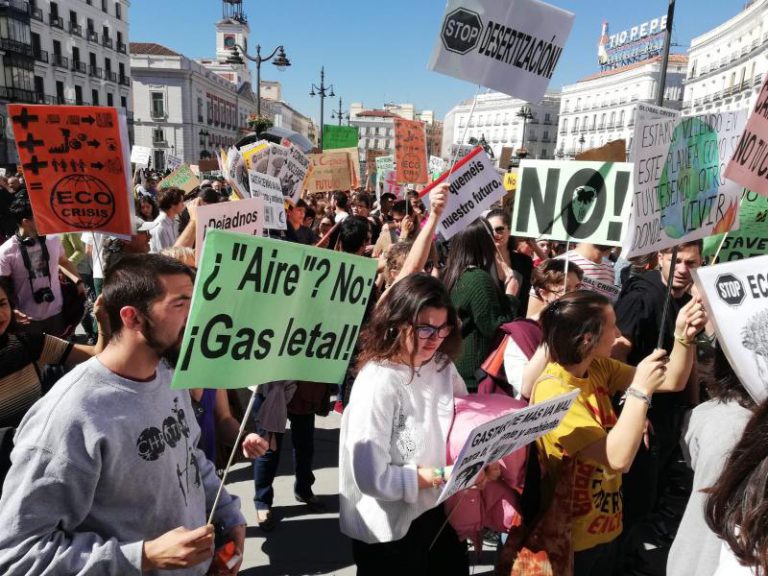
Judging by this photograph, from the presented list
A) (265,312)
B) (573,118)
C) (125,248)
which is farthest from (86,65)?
(573,118)

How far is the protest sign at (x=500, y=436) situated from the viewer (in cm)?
175

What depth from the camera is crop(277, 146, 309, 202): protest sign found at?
665cm

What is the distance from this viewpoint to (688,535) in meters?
1.52

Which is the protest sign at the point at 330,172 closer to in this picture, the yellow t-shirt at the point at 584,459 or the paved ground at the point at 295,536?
the paved ground at the point at 295,536

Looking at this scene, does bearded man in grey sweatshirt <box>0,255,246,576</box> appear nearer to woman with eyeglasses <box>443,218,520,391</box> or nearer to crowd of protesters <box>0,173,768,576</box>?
crowd of protesters <box>0,173,768,576</box>

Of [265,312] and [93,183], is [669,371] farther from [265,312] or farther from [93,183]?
[93,183]

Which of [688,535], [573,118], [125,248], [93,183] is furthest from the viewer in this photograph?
[573,118]

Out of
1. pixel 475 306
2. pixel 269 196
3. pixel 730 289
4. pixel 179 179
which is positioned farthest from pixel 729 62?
pixel 730 289

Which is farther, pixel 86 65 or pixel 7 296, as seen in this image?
pixel 86 65

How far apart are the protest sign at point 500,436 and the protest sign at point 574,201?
182 centimetres

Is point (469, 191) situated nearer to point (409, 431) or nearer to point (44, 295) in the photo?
point (409, 431)

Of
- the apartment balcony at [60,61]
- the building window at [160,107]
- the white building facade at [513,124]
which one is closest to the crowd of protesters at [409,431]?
the apartment balcony at [60,61]

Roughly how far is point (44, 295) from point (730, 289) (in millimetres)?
4411

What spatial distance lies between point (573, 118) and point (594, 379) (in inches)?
3844
